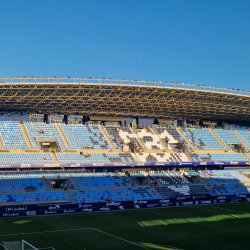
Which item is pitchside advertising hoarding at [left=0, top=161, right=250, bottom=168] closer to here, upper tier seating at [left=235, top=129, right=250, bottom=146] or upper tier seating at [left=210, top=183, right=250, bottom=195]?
upper tier seating at [left=210, top=183, right=250, bottom=195]

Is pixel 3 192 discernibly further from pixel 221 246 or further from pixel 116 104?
pixel 221 246

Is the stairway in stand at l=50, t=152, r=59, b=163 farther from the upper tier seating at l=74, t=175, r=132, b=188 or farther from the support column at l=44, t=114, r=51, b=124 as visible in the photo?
the support column at l=44, t=114, r=51, b=124

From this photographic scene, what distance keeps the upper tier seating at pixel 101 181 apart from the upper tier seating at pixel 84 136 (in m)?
5.98

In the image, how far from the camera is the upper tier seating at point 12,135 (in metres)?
50.3

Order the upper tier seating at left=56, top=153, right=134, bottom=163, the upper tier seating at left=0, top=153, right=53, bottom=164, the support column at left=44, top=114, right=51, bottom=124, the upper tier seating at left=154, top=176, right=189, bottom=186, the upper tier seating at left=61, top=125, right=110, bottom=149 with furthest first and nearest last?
the support column at left=44, top=114, right=51, bottom=124, the upper tier seating at left=61, top=125, right=110, bottom=149, the upper tier seating at left=154, top=176, right=189, bottom=186, the upper tier seating at left=56, top=153, right=134, bottom=163, the upper tier seating at left=0, top=153, right=53, bottom=164

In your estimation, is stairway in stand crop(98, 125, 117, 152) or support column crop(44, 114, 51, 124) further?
support column crop(44, 114, 51, 124)

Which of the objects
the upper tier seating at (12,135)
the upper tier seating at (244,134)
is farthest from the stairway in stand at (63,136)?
the upper tier seating at (244,134)

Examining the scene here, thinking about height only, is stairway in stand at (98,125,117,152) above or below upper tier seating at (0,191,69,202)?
above

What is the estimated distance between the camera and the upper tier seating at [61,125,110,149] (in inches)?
2186

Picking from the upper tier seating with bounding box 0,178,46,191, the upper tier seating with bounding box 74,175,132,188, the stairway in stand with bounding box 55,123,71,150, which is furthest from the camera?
the stairway in stand with bounding box 55,123,71,150

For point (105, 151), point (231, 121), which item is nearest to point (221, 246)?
point (105, 151)

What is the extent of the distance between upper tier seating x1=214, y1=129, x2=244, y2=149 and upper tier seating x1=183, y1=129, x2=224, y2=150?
1.85 m

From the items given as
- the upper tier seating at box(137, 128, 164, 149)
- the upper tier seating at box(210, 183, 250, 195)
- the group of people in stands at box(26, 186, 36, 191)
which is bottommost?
the upper tier seating at box(210, 183, 250, 195)

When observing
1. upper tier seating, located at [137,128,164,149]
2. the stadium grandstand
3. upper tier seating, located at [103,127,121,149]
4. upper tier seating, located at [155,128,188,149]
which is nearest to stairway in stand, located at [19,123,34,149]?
the stadium grandstand
